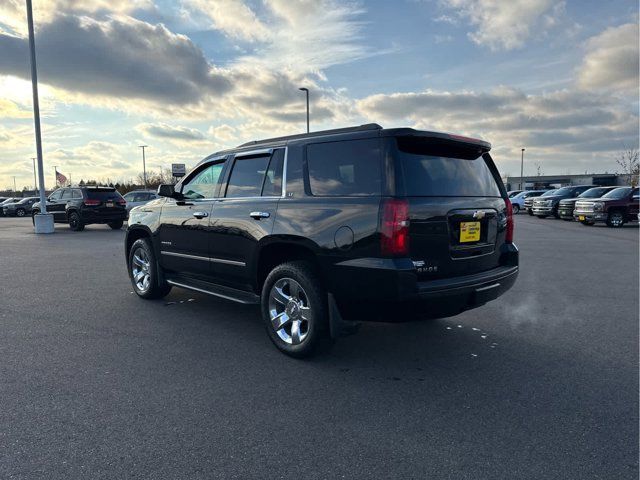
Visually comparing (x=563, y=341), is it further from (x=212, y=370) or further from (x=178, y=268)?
(x=178, y=268)

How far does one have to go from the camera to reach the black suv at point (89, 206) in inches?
683

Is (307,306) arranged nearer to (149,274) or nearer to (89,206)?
(149,274)

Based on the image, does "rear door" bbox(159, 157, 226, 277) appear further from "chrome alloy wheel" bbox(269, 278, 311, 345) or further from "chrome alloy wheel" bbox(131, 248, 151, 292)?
"chrome alloy wheel" bbox(269, 278, 311, 345)

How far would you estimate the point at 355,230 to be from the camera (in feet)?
11.4

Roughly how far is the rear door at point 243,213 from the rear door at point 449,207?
1289 mm

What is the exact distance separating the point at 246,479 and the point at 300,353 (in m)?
1.59

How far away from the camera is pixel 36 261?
9.63 metres

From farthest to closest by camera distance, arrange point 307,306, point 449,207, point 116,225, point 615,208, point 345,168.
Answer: point 615,208 < point 116,225 < point 307,306 < point 345,168 < point 449,207

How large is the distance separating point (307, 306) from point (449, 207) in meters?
1.42

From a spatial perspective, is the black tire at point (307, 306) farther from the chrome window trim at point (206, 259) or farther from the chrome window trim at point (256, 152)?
the chrome window trim at point (256, 152)

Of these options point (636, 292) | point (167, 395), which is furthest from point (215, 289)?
point (636, 292)

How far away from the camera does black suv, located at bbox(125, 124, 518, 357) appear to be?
340 centimetres

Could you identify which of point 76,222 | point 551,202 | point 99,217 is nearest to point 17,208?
point 76,222

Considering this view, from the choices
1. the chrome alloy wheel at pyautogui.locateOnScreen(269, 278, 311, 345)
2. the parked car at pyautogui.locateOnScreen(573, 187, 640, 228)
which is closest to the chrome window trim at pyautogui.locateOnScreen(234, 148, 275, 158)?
the chrome alloy wheel at pyautogui.locateOnScreen(269, 278, 311, 345)
